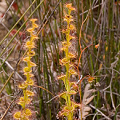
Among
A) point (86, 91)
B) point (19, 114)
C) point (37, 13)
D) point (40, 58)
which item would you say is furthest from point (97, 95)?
point (19, 114)

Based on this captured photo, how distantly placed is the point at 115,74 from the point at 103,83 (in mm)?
151

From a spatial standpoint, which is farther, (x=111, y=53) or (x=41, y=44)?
(x=111, y=53)

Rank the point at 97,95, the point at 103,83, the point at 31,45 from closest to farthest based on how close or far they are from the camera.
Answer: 1. the point at 31,45
2. the point at 97,95
3. the point at 103,83

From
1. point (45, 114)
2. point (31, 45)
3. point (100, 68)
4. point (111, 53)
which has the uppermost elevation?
point (31, 45)

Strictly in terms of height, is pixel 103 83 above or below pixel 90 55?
below

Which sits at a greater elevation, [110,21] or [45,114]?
[110,21]

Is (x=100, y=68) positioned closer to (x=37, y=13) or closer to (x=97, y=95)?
(x=97, y=95)

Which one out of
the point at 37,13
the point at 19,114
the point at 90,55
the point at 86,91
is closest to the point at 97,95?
the point at 86,91

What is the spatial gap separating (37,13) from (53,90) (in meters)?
0.47

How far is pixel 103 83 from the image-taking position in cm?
157

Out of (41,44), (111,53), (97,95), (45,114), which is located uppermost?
(41,44)

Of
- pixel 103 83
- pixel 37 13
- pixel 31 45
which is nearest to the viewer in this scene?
pixel 31 45

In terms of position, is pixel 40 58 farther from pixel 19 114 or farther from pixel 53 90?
pixel 19 114

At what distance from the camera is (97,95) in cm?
146
